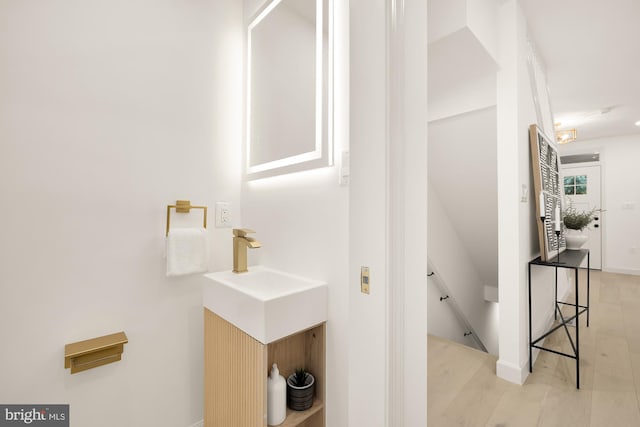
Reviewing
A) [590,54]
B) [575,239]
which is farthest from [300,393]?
[590,54]

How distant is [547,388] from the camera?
1.83 m

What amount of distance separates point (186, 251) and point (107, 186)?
0.43 m

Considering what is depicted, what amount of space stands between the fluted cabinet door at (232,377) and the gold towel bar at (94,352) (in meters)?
0.36

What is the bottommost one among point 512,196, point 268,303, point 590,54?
point 268,303

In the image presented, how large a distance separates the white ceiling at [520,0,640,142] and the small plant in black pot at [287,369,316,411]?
271cm

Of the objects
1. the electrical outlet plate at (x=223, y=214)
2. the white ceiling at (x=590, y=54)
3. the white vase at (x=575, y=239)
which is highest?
the white ceiling at (x=590, y=54)

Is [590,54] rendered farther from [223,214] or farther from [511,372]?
[223,214]

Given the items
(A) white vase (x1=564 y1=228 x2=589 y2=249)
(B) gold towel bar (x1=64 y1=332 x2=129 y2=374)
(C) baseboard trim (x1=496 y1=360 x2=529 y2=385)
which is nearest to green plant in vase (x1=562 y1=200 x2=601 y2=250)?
(A) white vase (x1=564 y1=228 x2=589 y2=249)

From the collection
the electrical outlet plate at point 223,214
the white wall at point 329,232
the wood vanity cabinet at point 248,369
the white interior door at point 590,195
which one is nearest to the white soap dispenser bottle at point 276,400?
the wood vanity cabinet at point 248,369

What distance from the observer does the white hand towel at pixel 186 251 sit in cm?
131

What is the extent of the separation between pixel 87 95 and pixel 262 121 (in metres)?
0.74

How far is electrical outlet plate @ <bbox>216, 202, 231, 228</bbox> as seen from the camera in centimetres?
157

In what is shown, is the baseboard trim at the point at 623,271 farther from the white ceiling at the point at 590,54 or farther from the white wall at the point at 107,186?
the white wall at the point at 107,186

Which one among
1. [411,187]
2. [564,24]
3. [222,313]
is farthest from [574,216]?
[222,313]
